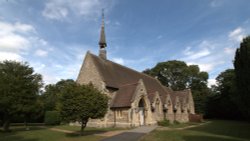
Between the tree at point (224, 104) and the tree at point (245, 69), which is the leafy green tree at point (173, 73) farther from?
the tree at point (245, 69)

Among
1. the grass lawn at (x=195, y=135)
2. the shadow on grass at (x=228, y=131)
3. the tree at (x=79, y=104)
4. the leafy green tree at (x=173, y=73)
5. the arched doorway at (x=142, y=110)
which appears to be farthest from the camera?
the leafy green tree at (x=173, y=73)

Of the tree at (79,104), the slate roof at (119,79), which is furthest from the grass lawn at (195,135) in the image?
the slate roof at (119,79)

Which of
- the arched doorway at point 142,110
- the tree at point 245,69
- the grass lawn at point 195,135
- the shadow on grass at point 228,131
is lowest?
the shadow on grass at point 228,131

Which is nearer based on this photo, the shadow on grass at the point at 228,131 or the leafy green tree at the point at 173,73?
the shadow on grass at the point at 228,131

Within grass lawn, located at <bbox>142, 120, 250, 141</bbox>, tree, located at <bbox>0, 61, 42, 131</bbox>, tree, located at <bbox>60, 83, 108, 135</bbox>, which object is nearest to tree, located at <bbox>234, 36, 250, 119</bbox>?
grass lawn, located at <bbox>142, 120, 250, 141</bbox>

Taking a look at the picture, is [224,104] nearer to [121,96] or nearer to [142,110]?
[142,110]

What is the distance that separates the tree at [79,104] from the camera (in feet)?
55.1

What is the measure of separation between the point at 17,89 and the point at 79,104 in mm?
10671

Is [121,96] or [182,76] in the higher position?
[182,76]

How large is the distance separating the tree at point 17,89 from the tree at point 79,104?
8836 mm

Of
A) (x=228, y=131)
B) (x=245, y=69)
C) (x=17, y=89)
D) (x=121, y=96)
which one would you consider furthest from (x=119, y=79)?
(x=245, y=69)

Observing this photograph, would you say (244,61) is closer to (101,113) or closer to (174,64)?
(101,113)

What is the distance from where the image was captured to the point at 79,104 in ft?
55.0

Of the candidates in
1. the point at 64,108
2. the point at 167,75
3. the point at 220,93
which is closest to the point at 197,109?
the point at 220,93
